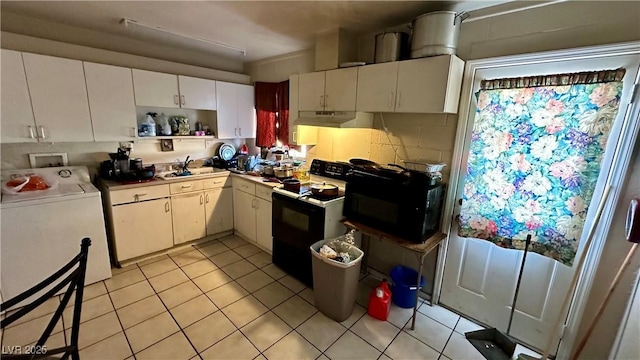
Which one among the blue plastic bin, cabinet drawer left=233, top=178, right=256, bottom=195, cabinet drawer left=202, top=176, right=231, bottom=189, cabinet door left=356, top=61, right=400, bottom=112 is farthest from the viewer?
cabinet drawer left=202, top=176, right=231, bottom=189

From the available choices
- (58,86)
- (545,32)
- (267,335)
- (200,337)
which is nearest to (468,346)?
(267,335)

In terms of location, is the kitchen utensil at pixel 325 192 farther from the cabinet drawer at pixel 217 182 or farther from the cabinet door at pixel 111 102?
the cabinet door at pixel 111 102

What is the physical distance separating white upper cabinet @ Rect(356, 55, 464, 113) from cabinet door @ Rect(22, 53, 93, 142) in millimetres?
2709

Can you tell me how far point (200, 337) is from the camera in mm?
2016

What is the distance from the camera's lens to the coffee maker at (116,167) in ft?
9.32

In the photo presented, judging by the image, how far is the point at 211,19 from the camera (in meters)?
2.43

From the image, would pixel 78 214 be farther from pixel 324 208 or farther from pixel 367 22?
pixel 367 22

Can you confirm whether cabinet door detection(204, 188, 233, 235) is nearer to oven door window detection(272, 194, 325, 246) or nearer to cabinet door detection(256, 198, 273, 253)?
cabinet door detection(256, 198, 273, 253)

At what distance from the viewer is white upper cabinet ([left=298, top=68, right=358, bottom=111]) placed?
2469 mm

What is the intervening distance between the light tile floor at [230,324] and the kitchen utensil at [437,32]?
2162mm


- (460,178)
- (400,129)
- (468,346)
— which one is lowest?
(468,346)

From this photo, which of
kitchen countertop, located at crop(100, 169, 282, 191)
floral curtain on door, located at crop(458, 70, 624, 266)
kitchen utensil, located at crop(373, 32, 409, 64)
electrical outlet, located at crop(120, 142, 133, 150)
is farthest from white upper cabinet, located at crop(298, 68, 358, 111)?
electrical outlet, located at crop(120, 142, 133, 150)

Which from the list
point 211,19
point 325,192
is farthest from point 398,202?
point 211,19

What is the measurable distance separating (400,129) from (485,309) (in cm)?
168
